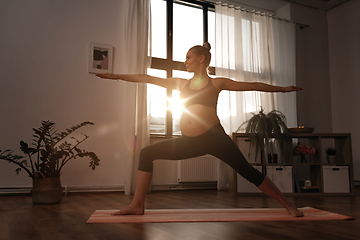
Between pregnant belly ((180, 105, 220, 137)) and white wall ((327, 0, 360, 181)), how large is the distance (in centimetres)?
420

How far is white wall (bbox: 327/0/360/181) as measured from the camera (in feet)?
17.2

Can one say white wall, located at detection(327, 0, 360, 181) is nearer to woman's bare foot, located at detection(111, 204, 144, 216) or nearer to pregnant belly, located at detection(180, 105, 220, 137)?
pregnant belly, located at detection(180, 105, 220, 137)

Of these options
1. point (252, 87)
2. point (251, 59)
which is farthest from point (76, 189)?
point (251, 59)

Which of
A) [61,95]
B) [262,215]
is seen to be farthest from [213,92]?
[61,95]

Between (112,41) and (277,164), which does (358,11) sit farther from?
(112,41)

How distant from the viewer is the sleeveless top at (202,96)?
2.15 metres

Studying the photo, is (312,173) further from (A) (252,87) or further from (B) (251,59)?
(A) (252,87)

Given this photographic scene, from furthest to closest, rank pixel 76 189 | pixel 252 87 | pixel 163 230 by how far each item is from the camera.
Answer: pixel 76 189
pixel 252 87
pixel 163 230

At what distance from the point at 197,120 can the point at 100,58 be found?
2.50 metres

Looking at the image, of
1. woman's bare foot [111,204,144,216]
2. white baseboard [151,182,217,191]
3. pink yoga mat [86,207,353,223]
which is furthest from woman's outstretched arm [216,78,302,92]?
white baseboard [151,182,217,191]

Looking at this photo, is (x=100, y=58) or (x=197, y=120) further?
(x=100, y=58)

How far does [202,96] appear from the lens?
7.10 feet

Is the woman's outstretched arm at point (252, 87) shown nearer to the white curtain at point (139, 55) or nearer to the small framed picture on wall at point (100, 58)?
the white curtain at point (139, 55)

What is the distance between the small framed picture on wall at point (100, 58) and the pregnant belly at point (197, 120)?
2343 millimetres
